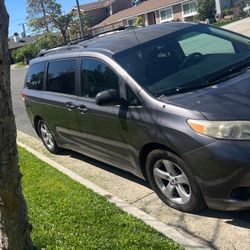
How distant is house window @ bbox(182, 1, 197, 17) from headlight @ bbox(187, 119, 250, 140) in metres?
55.5

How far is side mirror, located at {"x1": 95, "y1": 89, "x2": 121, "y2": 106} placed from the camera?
5.24 metres

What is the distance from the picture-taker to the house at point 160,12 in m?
59.9

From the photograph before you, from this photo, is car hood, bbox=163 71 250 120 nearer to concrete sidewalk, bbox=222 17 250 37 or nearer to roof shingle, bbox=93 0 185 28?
concrete sidewalk, bbox=222 17 250 37

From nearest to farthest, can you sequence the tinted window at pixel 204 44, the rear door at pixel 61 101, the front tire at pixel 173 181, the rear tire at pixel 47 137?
1. the front tire at pixel 173 181
2. the tinted window at pixel 204 44
3. the rear door at pixel 61 101
4. the rear tire at pixel 47 137

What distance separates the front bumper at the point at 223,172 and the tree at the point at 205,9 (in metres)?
50.4

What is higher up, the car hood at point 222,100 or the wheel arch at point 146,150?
the car hood at point 222,100

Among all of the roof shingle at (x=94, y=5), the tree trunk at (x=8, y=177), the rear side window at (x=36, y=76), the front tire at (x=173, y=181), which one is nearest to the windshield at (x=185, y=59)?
the front tire at (x=173, y=181)

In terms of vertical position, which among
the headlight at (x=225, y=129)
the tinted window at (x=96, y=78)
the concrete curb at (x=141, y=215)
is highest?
the tinted window at (x=96, y=78)

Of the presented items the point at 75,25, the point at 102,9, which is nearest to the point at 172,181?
the point at 75,25

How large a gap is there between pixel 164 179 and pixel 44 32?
7181 centimetres

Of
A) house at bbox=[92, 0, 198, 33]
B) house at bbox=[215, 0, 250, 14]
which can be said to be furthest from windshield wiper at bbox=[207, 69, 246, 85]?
house at bbox=[92, 0, 198, 33]

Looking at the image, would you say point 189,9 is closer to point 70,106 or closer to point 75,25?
point 75,25

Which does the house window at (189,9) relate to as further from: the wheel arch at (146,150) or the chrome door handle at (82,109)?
the wheel arch at (146,150)

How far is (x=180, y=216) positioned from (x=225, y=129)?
1147mm
